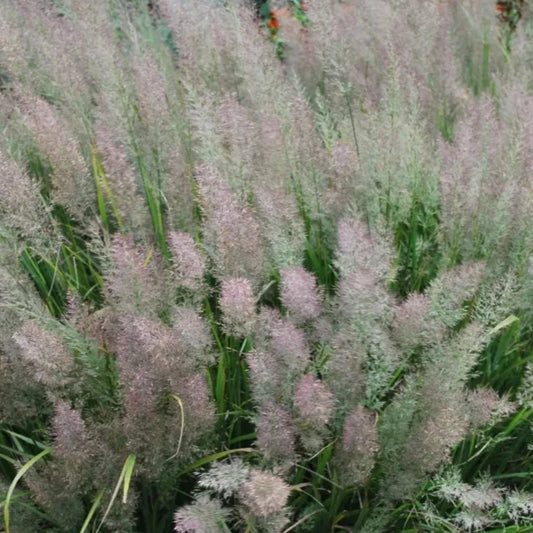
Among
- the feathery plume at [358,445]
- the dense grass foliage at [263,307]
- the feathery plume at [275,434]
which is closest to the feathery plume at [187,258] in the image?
the dense grass foliage at [263,307]

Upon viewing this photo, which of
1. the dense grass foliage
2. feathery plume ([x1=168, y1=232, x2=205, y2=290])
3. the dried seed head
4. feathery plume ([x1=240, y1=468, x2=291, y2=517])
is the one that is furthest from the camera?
feathery plume ([x1=168, y1=232, x2=205, y2=290])

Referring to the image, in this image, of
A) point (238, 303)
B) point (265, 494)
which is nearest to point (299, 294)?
point (238, 303)

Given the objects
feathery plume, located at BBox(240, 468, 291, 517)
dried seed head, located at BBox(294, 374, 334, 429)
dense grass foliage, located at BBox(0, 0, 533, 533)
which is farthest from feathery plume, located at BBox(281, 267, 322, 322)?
feathery plume, located at BBox(240, 468, 291, 517)

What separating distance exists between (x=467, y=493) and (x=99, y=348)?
3.18 ft

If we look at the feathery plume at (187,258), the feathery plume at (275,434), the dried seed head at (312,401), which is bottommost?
the feathery plume at (275,434)

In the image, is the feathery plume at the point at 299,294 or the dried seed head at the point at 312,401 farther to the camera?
the feathery plume at the point at 299,294

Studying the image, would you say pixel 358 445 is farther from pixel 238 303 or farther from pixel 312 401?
pixel 238 303

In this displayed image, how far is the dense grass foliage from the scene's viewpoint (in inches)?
63.4

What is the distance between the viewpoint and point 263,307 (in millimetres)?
1801

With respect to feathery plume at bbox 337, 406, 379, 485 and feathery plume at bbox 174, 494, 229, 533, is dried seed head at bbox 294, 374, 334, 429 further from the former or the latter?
feathery plume at bbox 174, 494, 229, 533

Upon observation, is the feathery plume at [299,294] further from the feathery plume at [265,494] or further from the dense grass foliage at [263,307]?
the feathery plume at [265,494]

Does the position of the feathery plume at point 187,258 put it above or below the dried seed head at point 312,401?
above

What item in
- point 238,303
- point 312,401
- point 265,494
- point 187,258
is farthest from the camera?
point 187,258

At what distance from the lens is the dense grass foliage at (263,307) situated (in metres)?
1.61
